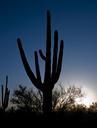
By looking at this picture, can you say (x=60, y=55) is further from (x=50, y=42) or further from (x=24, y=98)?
(x=24, y=98)

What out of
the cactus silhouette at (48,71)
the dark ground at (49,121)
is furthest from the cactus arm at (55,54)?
the dark ground at (49,121)

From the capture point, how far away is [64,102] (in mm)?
26047

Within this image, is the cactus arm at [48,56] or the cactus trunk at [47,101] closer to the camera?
the cactus trunk at [47,101]

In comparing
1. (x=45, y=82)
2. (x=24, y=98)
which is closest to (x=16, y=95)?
(x=24, y=98)

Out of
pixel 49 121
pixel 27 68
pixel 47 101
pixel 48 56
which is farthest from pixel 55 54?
pixel 49 121

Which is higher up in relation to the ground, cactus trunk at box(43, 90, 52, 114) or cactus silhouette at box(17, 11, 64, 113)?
cactus silhouette at box(17, 11, 64, 113)

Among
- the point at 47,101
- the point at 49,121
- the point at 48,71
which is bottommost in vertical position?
the point at 49,121

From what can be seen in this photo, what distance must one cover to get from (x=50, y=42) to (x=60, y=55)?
2.46 ft

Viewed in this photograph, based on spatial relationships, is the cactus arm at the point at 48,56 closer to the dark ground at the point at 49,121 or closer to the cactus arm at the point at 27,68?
the cactus arm at the point at 27,68

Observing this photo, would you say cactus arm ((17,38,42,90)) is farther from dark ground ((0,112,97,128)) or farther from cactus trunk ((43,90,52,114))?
dark ground ((0,112,97,128))

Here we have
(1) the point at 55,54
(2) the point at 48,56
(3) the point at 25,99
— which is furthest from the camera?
(3) the point at 25,99

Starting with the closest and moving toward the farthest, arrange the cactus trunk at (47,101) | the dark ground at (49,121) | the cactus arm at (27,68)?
the dark ground at (49,121) < the cactus trunk at (47,101) < the cactus arm at (27,68)

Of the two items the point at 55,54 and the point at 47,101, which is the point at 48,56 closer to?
the point at 55,54

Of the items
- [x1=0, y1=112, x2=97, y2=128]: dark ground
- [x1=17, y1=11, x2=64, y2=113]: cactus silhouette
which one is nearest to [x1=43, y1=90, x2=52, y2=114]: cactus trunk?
[x1=17, y1=11, x2=64, y2=113]: cactus silhouette
